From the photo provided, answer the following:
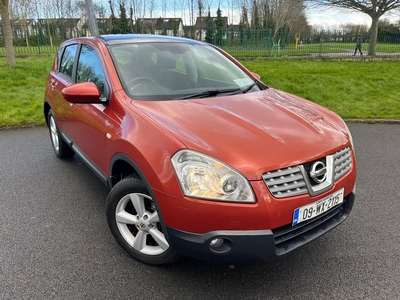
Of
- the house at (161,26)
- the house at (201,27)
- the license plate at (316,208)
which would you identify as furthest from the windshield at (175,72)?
the house at (161,26)

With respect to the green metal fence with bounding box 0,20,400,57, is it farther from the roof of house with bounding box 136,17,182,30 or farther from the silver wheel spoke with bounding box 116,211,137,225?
the silver wheel spoke with bounding box 116,211,137,225

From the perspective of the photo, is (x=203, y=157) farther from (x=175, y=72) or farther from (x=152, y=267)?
(x=175, y=72)

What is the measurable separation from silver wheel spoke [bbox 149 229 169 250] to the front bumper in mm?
182

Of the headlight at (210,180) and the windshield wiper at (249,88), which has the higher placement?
the windshield wiper at (249,88)

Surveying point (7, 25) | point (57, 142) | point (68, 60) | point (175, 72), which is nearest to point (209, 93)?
point (175, 72)

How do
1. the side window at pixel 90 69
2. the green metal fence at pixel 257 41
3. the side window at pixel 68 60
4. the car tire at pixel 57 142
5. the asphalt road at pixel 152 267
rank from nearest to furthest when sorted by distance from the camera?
the asphalt road at pixel 152 267 < the side window at pixel 90 69 < the side window at pixel 68 60 < the car tire at pixel 57 142 < the green metal fence at pixel 257 41

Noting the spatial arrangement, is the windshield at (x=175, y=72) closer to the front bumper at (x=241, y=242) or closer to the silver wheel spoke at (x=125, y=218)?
the silver wheel spoke at (x=125, y=218)

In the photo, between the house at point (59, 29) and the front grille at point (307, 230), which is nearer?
the front grille at point (307, 230)

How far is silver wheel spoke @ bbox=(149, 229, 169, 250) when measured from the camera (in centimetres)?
233

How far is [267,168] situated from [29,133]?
562 cm

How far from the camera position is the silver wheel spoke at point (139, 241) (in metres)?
2.49

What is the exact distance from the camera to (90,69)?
3.42 metres

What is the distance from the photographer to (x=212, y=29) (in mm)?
19547

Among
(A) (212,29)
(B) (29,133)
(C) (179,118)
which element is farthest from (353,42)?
(C) (179,118)
